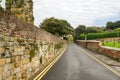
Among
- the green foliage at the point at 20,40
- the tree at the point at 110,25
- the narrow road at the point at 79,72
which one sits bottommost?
the narrow road at the point at 79,72

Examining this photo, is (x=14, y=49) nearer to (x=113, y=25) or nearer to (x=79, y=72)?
(x=79, y=72)

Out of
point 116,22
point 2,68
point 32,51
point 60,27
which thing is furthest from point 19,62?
point 116,22

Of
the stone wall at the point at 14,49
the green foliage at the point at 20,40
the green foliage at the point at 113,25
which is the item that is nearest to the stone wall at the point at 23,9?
the stone wall at the point at 14,49

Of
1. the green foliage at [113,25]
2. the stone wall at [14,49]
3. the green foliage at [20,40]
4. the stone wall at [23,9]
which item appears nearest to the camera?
the stone wall at [14,49]

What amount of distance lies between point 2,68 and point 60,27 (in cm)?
9545

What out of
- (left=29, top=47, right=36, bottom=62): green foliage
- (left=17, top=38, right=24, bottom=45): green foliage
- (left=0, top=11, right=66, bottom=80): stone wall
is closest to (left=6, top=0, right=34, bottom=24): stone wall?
(left=29, top=47, right=36, bottom=62): green foliage

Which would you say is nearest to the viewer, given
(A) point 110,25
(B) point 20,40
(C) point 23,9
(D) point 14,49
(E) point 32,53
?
(D) point 14,49

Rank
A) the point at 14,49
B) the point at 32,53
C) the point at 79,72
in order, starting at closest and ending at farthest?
the point at 14,49
the point at 32,53
the point at 79,72

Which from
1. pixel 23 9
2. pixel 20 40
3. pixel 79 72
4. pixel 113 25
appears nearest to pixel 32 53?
pixel 20 40

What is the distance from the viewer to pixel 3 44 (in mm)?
8344

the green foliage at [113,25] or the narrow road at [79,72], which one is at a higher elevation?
the green foliage at [113,25]

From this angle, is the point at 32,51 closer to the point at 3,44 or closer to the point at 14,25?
the point at 14,25

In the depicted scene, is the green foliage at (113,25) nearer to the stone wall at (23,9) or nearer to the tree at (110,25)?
the tree at (110,25)

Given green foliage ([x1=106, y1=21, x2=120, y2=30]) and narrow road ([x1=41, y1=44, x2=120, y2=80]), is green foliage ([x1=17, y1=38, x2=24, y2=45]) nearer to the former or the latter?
narrow road ([x1=41, y1=44, x2=120, y2=80])
